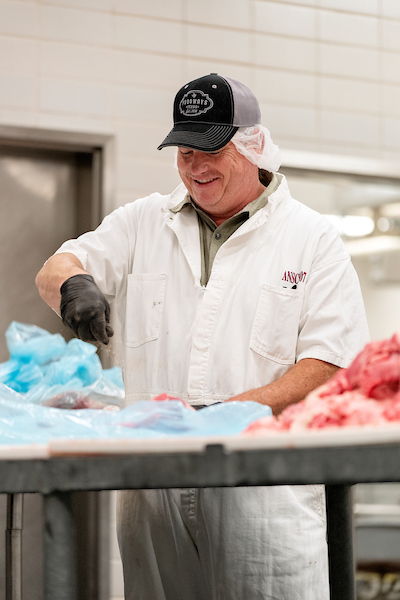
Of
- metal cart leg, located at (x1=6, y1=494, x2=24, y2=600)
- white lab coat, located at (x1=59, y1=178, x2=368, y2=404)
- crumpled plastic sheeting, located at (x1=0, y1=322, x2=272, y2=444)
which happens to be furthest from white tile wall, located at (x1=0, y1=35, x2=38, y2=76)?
metal cart leg, located at (x1=6, y1=494, x2=24, y2=600)

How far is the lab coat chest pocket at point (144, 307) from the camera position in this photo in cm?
186

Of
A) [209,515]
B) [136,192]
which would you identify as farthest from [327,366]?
[136,192]

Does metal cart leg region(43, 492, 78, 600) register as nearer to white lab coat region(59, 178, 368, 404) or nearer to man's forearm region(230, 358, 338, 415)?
man's forearm region(230, 358, 338, 415)

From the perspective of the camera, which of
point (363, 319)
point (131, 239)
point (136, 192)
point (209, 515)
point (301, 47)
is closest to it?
point (209, 515)

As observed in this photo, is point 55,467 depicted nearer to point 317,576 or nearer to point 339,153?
point 317,576

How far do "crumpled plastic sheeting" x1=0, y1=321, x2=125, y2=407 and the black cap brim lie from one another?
646 millimetres

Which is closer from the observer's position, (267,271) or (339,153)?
(267,271)

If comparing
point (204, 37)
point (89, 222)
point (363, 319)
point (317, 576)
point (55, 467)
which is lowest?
point (317, 576)

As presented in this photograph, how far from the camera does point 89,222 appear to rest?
3.05 metres

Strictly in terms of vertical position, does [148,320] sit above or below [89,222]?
below

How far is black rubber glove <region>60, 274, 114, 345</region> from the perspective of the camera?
1.46 metres

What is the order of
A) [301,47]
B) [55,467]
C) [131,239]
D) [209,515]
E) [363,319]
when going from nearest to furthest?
[55,467], [209,515], [363,319], [131,239], [301,47]

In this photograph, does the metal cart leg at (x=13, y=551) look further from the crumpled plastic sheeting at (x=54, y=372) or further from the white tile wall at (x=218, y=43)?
the white tile wall at (x=218, y=43)

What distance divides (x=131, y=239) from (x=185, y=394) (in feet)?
1.54
